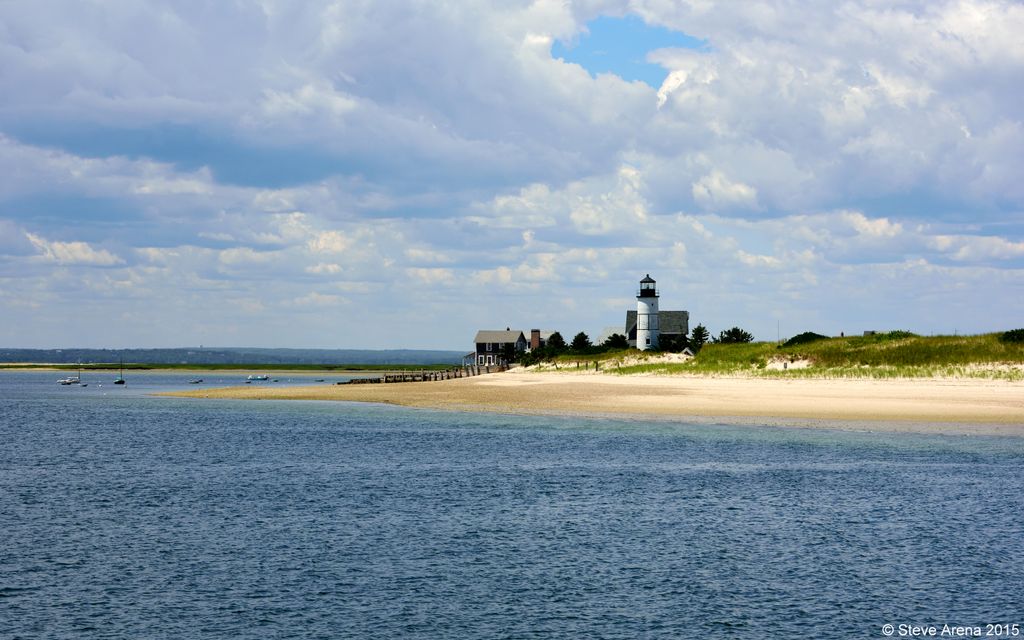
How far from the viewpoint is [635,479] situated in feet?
104

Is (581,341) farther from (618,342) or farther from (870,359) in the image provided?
(870,359)

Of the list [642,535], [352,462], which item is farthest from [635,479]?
[352,462]

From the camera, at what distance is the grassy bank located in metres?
61.9

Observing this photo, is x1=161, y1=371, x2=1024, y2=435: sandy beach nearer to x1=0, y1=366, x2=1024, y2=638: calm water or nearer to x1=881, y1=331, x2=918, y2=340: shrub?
x1=0, y1=366, x2=1024, y2=638: calm water

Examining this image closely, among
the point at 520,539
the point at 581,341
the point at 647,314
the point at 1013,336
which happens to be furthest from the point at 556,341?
the point at 520,539

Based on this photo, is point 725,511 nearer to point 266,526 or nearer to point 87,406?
point 266,526

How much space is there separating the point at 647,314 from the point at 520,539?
90772mm

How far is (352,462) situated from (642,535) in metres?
17.1

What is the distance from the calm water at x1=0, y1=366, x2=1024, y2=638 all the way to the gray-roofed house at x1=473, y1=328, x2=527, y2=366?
113329 mm

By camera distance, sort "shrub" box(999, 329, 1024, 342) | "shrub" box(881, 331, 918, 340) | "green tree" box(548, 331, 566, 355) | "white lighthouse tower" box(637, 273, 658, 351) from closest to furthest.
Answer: "shrub" box(999, 329, 1024, 342) < "shrub" box(881, 331, 918, 340) < "white lighthouse tower" box(637, 273, 658, 351) < "green tree" box(548, 331, 566, 355)

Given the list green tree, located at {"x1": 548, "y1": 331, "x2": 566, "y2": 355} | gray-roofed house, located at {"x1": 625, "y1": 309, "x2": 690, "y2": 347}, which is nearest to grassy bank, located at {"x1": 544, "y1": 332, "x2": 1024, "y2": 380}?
gray-roofed house, located at {"x1": 625, "y1": 309, "x2": 690, "y2": 347}

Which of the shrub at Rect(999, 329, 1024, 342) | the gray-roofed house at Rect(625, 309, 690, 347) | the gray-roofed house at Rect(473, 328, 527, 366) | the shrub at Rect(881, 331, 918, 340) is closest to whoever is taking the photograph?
the shrub at Rect(999, 329, 1024, 342)

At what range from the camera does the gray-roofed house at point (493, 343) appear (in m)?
156

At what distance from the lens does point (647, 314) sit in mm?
112062
